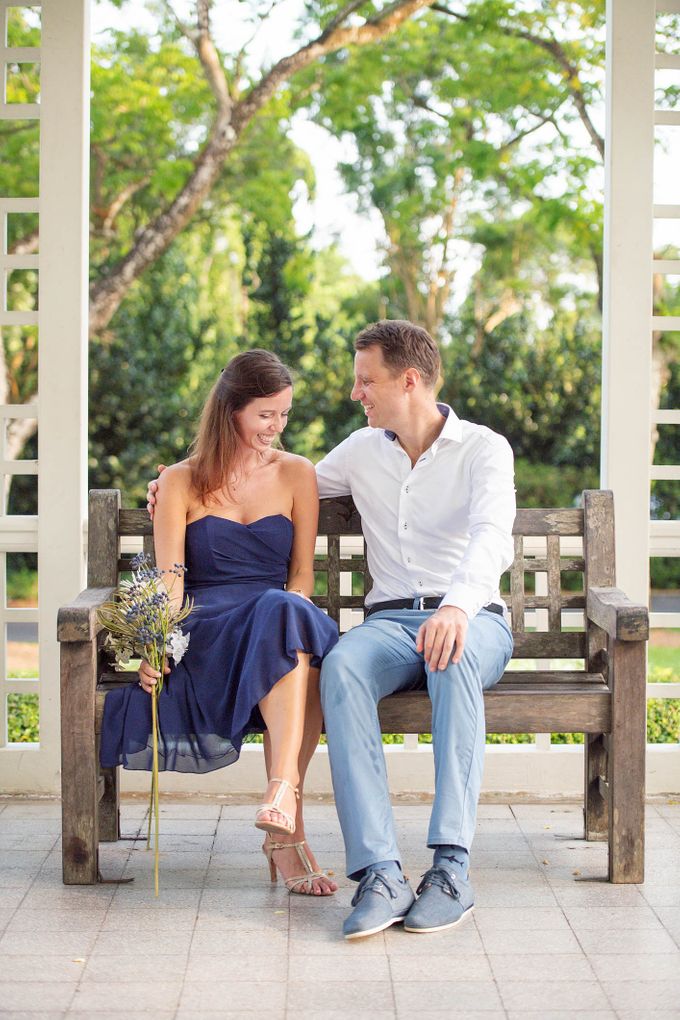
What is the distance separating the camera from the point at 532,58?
927 centimetres

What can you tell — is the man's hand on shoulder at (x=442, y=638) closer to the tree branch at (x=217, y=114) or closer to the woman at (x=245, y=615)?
the woman at (x=245, y=615)

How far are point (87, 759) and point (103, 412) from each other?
9023 millimetres

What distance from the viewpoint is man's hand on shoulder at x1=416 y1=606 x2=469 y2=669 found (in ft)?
9.78

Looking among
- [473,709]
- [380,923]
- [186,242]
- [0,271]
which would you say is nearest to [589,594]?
[473,709]

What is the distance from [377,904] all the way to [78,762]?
0.90m

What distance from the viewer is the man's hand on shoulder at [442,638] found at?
9.78 feet

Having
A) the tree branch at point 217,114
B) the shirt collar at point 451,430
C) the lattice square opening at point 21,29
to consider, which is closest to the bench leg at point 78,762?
the shirt collar at point 451,430

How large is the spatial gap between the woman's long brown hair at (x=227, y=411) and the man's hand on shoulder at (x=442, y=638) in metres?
0.79

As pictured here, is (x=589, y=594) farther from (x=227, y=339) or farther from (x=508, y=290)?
(x=508, y=290)

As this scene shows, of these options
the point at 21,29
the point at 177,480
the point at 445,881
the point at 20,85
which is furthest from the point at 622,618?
the point at 20,85

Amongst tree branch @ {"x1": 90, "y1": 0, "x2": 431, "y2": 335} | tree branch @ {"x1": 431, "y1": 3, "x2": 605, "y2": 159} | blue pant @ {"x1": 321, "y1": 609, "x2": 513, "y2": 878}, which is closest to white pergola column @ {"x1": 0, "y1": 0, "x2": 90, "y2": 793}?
blue pant @ {"x1": 321, "y1": 609, "x2": 513, "y2": 878}

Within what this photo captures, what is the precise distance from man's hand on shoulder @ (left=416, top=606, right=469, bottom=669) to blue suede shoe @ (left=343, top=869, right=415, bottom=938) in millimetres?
523

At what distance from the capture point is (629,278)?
3957 mm

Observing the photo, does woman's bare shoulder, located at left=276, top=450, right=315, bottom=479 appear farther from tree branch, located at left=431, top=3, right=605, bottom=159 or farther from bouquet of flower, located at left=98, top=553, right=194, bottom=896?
tree branch, located at left=431, top=3, right=605, bottom=159
